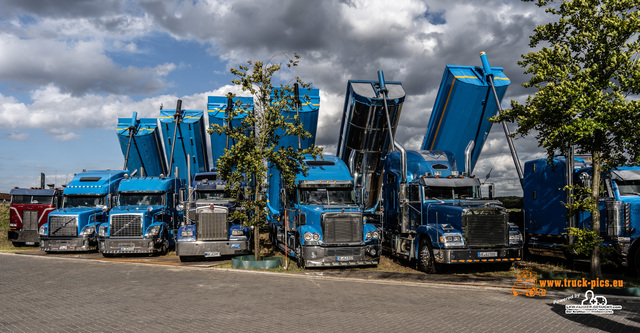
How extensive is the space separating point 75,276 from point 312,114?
10418 mm

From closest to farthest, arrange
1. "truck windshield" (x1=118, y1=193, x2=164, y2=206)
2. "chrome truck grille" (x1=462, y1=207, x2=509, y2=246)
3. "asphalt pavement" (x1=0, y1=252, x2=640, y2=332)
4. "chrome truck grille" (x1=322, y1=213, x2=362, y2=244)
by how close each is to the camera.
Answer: "asphalt pavement" (x1=0, y1=252, x2=640, y2=332), "chrome truck grille" (x1=462, y1=207, x2=509, y2=246), "chrome truck grille" (x1=322, y1=213, x2=362, y2=244), "truck windshield" (x1=118, y1=193, x2=164, y2=206)

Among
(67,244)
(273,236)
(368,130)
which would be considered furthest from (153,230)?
(368,130)

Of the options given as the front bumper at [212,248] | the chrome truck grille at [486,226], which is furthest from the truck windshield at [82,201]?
the chrome truck grille at [486,226]

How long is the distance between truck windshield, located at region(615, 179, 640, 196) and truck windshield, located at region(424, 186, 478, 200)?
12.2 ft

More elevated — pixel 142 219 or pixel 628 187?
pixel 628 187

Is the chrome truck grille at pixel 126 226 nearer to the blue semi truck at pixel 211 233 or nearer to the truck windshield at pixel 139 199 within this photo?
the truck windshield at pixel 139 199

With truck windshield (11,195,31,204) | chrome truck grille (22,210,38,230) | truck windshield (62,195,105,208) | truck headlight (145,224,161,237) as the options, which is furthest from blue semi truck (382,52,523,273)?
truck windshield (11,195,31,204)

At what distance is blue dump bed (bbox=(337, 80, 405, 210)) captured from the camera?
17.2 meters

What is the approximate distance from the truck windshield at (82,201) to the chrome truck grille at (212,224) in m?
6.68

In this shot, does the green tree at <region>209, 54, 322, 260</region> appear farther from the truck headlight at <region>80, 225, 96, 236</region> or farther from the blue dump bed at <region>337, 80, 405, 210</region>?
the truck headlight at <region>80, 225, 96, 236</region>

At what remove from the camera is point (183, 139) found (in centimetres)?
2141

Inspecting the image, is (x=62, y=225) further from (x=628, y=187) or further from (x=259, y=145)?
(x=628, y=187)

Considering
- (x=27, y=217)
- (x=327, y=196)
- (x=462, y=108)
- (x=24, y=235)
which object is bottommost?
(x=24, y=235)

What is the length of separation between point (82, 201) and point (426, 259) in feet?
48.6
